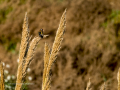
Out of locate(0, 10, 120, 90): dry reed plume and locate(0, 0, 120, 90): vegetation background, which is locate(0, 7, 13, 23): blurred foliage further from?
locate(0, 10, 120, 90): dry reed plume

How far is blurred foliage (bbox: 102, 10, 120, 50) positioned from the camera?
574 centimetres

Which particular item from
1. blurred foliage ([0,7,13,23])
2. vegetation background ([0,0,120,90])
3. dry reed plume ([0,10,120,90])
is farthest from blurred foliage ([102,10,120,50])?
dry reed plume ([0,10,120,90])

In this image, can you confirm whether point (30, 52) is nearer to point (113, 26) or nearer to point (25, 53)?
Result: point (25, 53)

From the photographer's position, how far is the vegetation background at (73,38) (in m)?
4.63

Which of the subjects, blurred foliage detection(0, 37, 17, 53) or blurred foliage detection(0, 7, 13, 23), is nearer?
blurred foliage detection(0, 37, 17, 53)

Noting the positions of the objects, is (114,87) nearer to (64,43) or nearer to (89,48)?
(89,48)

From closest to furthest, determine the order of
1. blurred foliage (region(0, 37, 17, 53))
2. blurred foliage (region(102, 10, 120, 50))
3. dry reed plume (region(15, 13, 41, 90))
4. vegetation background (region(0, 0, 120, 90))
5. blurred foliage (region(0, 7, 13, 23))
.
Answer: dry reed plume (region(15, 13, 41, 90)), vegetation background (region(0, 0, 120, 90)), blurred foliage (region(0, 37, 17, 53)), blurred foliage (region(102, 10, 120, 50)), blurred foliage (region(0, 7, 13, 23))

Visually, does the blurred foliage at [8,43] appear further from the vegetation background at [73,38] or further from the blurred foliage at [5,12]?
the blurred foliage at [5,12]

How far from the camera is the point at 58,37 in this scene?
1.16m

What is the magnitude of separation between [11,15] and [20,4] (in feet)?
1.72

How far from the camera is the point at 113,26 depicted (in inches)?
237

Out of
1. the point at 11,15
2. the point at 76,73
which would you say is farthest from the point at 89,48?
the point at 11,15

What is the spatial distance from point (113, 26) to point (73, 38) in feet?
4.75

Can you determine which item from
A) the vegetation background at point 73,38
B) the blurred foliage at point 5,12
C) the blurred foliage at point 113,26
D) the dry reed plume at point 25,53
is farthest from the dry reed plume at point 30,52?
the blurred foliage at point 5,12
